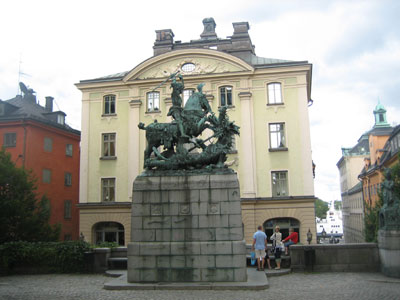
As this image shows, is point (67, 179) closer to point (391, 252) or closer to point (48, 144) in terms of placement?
point (48, 144)

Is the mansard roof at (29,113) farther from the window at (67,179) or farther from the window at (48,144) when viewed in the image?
the window at (67,179)

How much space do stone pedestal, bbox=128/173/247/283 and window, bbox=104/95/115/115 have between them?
23.3 meters

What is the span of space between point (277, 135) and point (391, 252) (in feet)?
63.4

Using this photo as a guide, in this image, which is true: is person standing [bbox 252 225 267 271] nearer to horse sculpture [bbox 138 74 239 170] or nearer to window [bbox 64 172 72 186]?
horse sculpture [bbox 138 74 239 170]

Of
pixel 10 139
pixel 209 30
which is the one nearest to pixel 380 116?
pixel 209 30

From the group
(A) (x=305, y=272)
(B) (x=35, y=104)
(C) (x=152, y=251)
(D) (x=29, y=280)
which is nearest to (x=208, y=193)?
(C) (x=152, y=251)

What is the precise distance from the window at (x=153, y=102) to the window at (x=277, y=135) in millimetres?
9177

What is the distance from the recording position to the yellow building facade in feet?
106

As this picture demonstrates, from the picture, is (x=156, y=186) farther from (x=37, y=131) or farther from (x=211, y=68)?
(x=37, y=131)

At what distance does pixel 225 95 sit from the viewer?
3409 cm

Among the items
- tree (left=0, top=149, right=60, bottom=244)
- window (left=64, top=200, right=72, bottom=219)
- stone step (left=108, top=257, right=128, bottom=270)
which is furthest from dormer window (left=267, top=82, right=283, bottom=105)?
window (left=64, top=200, right=72, bottom=219)

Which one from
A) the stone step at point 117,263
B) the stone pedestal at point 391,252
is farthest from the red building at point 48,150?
the stone pedestal at point 391,252

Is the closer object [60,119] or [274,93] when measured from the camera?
[274,93]

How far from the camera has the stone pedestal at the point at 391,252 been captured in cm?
1433
